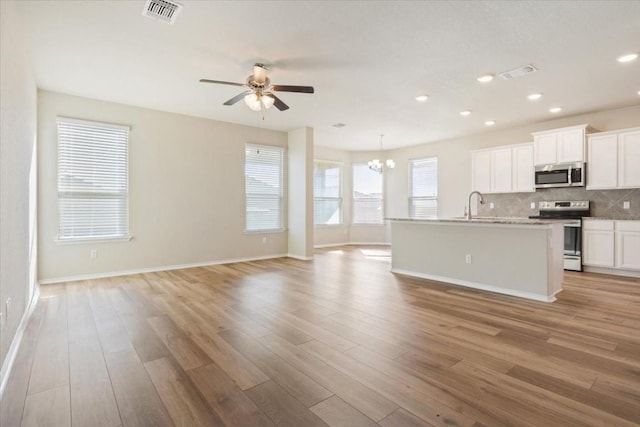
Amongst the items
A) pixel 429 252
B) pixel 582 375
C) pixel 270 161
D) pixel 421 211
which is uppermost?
pixel 270 161

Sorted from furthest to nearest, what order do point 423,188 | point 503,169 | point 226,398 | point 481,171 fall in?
point 423,188
point 481,171
point 503,169
point 226,398

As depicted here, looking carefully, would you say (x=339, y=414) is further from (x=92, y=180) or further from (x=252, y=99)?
(x=92, y=180)

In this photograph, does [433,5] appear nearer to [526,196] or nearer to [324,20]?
[324,20]

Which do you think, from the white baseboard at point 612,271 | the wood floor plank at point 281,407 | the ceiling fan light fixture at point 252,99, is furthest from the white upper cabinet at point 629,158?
the wood floor plank at point 281,407

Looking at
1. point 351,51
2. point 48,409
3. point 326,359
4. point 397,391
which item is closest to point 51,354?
point 48,409

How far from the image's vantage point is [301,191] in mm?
7250

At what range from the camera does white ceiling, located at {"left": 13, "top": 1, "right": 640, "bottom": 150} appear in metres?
2.87

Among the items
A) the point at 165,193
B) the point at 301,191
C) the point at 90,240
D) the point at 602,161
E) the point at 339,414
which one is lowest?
the point at 339,414

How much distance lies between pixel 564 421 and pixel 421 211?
740 centimetres

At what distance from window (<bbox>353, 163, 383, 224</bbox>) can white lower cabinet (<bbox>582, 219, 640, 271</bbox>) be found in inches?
198

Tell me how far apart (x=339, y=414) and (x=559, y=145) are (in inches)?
252

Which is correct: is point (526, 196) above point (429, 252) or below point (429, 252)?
above

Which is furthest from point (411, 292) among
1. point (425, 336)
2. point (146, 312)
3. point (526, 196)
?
point (526, 196)

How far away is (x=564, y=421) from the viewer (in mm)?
A: 1754
